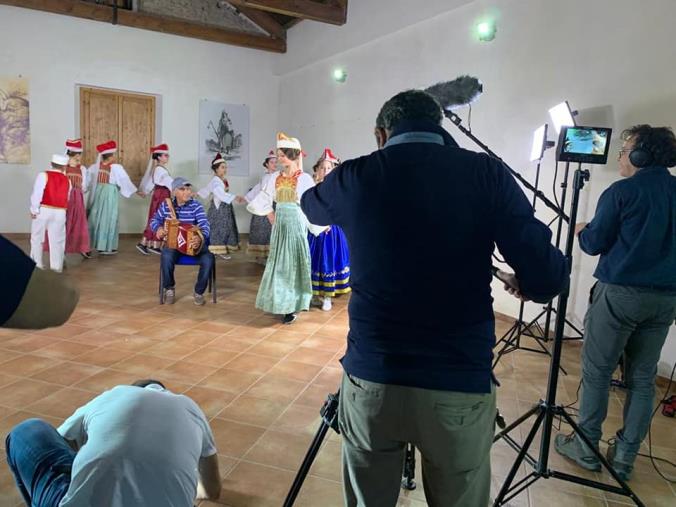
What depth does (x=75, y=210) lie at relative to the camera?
6.86 metres

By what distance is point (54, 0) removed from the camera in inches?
306

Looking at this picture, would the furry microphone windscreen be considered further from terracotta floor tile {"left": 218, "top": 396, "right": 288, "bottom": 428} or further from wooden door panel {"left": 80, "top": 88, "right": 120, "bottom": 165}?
wooden door panel {"left": 80, "top": 88, "right": 120, "bottom": 165}

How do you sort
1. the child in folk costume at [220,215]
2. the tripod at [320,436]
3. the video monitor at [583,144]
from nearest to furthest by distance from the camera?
the tripod at [320,436] < the video monitor at [583,144] < the child in folk costume at [220,215]

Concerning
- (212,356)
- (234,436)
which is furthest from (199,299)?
(234,436)

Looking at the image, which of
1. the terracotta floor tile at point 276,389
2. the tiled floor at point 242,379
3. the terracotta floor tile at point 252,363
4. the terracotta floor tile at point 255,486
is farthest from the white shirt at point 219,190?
the terracotta floor tile at point 255,486

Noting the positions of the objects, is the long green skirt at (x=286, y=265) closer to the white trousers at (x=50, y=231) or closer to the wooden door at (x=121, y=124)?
the white trousers at (x=50, y=231)

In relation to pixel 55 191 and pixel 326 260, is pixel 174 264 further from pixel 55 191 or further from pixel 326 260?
pixel 55 191

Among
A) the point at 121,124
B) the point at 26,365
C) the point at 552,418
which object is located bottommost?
the point at 26,365

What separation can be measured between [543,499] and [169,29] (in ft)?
29.3

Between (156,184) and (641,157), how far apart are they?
6765 mm

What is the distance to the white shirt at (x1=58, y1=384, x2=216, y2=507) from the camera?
1.17m

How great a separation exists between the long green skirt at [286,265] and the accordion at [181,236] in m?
0.92

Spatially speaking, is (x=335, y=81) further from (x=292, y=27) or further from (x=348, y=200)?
(x=348, y=200)

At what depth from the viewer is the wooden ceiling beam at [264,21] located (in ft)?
30.1
